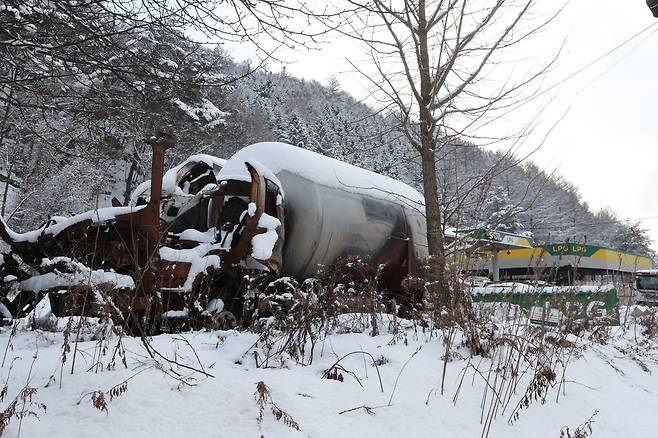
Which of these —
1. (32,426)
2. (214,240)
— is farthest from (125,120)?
(32,426)

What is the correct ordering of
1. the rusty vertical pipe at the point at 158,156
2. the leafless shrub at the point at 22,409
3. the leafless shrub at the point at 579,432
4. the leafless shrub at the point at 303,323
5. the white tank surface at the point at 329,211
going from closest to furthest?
the leafless shrub at the point at 22,409
the leafless shrub at the point at 579,432
the leafless shrub at the point at 303,323
the rusty vertical pipe at the point at 158,156
the white tank surface at the point at 329,211

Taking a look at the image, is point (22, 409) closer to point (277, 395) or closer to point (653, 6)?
point (277, 395)

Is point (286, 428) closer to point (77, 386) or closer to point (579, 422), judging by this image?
point (77, 386)

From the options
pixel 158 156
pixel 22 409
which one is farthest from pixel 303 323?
pixel 158 156

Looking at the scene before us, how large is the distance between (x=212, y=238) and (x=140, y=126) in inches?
51.8

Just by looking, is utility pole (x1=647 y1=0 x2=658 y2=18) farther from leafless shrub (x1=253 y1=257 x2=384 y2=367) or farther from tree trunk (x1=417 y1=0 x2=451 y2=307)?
leafless shrub (x1=253 y1=257 x2=384 y2=367)

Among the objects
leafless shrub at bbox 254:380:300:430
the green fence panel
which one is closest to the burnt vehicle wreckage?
leafless shrub at bbox 254:380:300:430

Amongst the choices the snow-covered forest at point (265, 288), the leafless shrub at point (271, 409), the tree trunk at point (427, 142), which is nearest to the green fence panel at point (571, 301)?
the snow-covered forest at point (265, 288)

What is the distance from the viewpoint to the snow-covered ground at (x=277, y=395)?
2082 millimetres

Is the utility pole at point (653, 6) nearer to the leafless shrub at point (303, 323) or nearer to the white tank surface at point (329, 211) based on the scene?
the white tank surface at point (329, 211)

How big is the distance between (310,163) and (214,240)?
62.6 inches

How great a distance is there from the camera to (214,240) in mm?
4996

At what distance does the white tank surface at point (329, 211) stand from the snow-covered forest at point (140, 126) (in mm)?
727

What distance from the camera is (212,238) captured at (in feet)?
16.5
